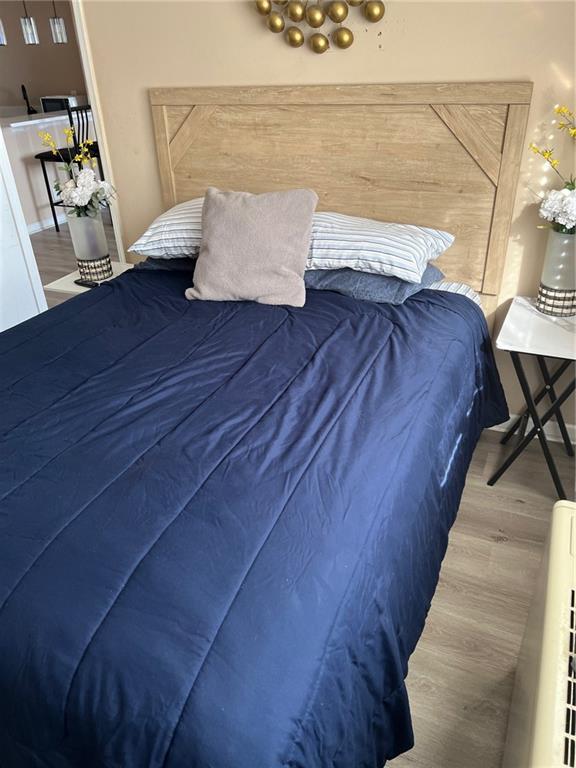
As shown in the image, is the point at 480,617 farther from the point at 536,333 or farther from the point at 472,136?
the point at 472,136

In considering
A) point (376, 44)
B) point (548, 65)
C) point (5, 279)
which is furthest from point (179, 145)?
point (548, 65)

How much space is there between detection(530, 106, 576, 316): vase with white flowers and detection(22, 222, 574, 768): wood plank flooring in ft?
2.07

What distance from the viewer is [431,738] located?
139 centimetres

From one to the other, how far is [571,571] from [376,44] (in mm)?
1893

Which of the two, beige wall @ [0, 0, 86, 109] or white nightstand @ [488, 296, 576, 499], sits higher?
beige wall @ [0, 0, 86, 109]

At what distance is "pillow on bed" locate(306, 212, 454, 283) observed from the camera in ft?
6.55

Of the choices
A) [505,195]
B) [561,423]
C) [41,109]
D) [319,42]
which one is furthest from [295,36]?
[41,109]

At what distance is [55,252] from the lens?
4801 mm

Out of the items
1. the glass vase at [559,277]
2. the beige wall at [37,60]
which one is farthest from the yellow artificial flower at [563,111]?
the beige wall at [37,60]

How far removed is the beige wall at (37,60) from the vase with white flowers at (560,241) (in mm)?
6558

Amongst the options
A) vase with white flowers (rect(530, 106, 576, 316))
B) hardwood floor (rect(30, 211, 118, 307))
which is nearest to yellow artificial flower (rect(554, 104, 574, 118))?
vase with white flowers (rect(530, 106, 576, 316))

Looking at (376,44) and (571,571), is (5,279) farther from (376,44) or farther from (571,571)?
(571,571)

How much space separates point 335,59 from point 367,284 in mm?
864

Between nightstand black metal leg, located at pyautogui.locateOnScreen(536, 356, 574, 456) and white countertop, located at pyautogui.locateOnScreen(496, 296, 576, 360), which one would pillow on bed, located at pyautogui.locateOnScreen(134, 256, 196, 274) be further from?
nightstand black metal leg, located at pyautogui.locateOnScreen(536, 356, 574, 456)
